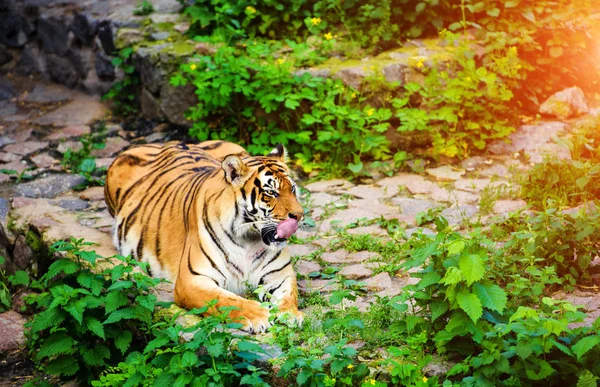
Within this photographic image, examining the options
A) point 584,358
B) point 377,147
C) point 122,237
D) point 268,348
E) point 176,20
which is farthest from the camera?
point 176,20

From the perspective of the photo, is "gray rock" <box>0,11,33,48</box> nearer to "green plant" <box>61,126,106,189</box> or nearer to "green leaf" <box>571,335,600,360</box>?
"green plant" <box>61,126,106,189</box>

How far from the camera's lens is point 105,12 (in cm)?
938

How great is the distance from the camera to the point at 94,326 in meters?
4.66

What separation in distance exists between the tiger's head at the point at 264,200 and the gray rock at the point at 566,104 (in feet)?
12.5

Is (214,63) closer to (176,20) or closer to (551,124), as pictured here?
(176,20)

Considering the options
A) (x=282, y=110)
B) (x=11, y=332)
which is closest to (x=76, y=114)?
(x=282, y=110)

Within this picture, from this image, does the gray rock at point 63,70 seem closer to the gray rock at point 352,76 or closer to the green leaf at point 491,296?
the gray rock at point 352,76

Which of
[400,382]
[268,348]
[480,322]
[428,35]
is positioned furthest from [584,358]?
[428,35]

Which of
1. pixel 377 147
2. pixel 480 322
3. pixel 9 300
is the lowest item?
pixel 9 300

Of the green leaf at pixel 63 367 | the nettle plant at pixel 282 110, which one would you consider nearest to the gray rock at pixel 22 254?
the green leaf at pixel 63 367

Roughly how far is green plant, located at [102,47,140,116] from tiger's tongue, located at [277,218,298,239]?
177 inches

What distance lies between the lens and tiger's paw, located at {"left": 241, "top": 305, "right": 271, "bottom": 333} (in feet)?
14.8

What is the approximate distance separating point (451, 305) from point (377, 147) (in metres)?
3.39

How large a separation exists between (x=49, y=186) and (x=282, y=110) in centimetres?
223
